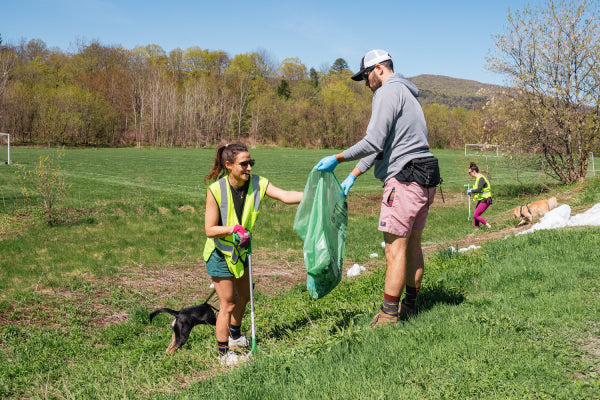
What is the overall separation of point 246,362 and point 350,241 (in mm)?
8210

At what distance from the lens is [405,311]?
168 inches

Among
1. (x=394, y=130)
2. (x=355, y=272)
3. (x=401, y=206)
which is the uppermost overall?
(x=394, y=130)

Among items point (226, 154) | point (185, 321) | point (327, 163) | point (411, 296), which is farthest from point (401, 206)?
point (185, 321)

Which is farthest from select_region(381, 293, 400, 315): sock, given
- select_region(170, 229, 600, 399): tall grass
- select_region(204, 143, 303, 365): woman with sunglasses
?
select_region(204, 143, 303, 365): woman with sunglasses

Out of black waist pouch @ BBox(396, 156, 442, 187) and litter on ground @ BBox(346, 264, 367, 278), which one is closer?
black waist pouch @ BBox(396, 156, 442, 187)

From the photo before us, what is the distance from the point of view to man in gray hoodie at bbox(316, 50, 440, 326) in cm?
380

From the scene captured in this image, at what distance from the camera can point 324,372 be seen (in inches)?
122

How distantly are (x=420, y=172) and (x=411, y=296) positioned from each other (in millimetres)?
1164

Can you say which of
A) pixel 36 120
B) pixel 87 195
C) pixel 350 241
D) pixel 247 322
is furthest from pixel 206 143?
pixel 247 322

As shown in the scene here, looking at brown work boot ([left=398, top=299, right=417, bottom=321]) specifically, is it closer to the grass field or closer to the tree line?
the grass field

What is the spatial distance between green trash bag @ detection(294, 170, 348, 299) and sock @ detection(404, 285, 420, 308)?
636 millimetres

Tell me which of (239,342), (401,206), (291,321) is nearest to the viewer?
(401,206)

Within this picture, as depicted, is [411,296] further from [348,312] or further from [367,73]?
[367,73]

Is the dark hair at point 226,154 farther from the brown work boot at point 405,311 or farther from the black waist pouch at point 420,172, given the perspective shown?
the brown work boot at point 405,311
